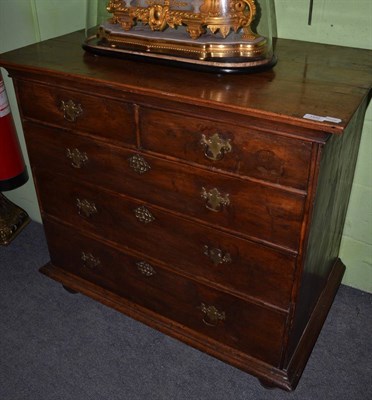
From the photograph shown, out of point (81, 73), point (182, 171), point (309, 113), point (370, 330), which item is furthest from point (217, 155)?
point (370, 330)

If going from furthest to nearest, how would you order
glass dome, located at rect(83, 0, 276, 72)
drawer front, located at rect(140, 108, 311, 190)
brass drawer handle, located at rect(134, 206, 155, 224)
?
brass drawer handle, located at rect(134, 206, 155, 224) → glass dome, located at rect(83, 0, 276, 72) → drawer front, located at rect(140, 108, 311, 190)

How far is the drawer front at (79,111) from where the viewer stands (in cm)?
138

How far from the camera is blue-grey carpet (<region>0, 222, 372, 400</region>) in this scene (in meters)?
1.62

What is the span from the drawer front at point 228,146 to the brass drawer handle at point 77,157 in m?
0.29

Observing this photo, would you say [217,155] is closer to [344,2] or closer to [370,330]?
[344,2]

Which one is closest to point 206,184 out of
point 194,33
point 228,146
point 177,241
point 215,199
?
point 215,199

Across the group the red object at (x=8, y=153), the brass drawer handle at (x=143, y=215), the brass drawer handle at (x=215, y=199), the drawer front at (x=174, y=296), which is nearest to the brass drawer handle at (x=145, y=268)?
the drawer front at (x=174, y=296)

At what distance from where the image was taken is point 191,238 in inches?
57.7

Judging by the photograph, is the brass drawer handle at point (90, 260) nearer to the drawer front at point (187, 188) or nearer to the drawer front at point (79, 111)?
the drawer front at point (187, 188)

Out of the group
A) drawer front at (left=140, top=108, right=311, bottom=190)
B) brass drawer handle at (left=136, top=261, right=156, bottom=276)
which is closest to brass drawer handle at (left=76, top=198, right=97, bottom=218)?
brass drawer handle at (left=136, top=261, right=156, bottom=276)

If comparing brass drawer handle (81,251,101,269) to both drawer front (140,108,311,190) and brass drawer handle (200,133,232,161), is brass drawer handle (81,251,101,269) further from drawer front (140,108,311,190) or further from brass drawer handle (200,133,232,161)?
brass drawer handle (200,133,232,161)

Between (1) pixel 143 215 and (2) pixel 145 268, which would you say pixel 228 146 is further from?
(2) pixel 145 268

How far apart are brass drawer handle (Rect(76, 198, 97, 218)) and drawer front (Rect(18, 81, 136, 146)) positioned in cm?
29

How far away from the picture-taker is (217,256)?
4.69ft
